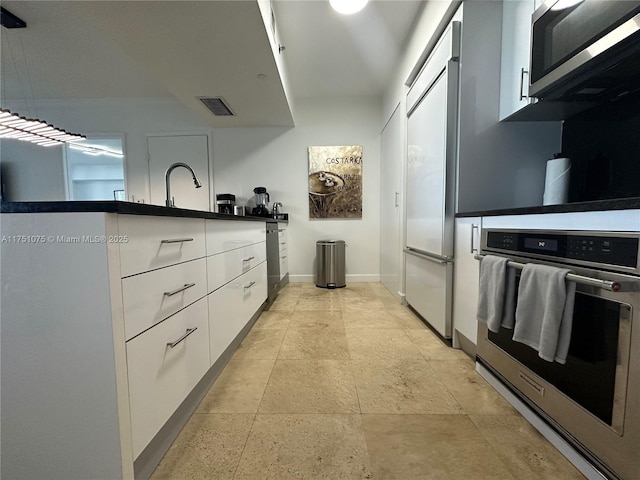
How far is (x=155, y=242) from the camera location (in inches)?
32.3

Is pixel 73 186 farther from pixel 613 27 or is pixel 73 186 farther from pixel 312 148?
pixel 613 27

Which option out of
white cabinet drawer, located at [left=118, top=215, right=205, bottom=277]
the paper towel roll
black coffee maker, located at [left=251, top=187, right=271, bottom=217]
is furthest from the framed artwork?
white cabinet drawer, located at [left=118, top=215, right=205, bottom=277]

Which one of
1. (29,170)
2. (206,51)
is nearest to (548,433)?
(206,51)

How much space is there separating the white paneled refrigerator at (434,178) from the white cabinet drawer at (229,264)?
1.38 meters

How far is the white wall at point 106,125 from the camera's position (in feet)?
12.1

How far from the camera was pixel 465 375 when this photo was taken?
4.50ft

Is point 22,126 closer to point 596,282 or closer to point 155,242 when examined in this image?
point 155,242

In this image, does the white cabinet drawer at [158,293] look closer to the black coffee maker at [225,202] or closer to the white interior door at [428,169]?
the white interior door at [428,169]

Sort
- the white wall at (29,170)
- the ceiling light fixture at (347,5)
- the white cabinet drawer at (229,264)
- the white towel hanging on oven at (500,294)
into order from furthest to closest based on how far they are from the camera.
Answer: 1. the white wall at (29,170)
2. the ceiling light fixture at (347,5)
3. the white cabinet drawer at (229,264)
4. the white towel hanging on oven at (500,294)

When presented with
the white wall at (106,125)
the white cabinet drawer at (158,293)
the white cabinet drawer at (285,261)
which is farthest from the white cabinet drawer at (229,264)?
the white wall at (106,125)

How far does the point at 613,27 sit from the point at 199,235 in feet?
6.15

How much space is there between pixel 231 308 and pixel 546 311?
4.84 ft

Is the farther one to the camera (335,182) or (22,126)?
(335,182)

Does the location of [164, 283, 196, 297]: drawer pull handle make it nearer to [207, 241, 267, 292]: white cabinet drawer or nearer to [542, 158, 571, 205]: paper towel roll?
→ [207, 241, 267, 292]: white cabinet drawer
